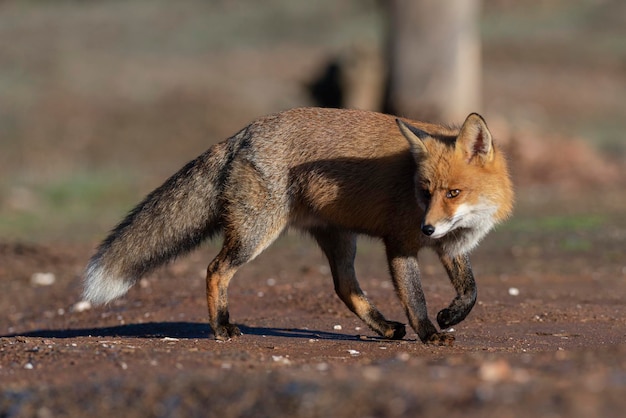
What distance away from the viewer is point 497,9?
153 ft

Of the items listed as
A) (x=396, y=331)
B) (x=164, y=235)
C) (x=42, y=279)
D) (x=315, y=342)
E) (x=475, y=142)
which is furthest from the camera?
(x=42, y=279)

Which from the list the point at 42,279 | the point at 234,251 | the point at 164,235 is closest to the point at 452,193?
the point at 234,251

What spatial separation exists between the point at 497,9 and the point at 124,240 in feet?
133

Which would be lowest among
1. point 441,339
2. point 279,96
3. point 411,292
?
point 279,96

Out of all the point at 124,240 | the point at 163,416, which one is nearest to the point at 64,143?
the point at 124,240

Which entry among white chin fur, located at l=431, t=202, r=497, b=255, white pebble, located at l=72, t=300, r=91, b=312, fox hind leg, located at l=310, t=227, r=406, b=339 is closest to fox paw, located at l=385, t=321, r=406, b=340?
fox hind leg, located at l=310, t=227, r=406, b=339

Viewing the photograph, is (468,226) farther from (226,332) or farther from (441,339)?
(226,332)

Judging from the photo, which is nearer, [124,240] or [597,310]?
[124,240]

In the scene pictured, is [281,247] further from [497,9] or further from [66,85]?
[497,9]

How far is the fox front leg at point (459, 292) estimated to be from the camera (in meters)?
7.95

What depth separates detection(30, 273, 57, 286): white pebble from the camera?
492 inches

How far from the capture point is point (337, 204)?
8.17 metres

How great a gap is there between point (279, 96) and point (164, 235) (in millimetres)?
18455

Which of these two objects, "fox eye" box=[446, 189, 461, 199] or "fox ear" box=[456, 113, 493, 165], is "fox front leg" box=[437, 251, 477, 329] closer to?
"fox eye" box=[446, 189, 461, 199]
